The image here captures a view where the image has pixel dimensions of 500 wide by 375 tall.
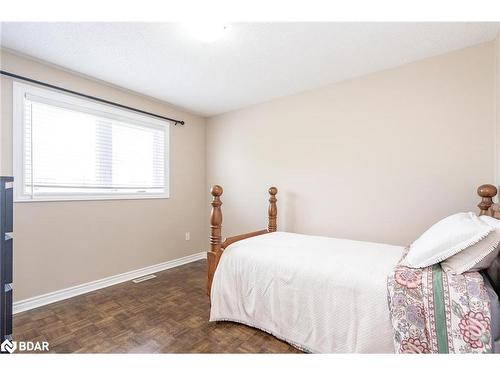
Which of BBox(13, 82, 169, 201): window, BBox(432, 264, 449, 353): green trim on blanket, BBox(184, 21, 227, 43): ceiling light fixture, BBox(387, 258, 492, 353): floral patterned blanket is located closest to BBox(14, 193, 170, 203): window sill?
BBox(13, 82, 169, 201): window

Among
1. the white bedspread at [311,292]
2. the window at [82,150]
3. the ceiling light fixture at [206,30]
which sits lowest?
the white bedspread at [311,292]

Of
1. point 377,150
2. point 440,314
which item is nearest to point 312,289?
point 440,314

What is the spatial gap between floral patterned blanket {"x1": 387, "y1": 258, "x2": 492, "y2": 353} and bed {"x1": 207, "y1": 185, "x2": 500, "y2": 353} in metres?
0.06

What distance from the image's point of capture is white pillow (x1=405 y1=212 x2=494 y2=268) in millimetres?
1089

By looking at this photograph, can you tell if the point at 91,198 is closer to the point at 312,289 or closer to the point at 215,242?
the point at 215,242

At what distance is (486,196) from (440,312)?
1.15m

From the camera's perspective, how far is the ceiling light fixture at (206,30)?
1604 mm

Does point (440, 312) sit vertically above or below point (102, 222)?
below

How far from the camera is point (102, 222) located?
8.46 feet

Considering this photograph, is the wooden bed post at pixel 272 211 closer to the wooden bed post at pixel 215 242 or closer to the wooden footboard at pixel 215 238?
the wooden footboard at pixel 215 238

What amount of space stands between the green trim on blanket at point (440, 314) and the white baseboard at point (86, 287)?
290 cm

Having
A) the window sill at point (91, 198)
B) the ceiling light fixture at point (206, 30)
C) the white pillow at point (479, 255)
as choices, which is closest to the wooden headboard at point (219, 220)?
the white pillow at point (479, 255)

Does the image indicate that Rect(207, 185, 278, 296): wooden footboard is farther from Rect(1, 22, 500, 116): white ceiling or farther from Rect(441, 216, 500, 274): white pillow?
Rect(441, 216, 500, 274): white pillow
